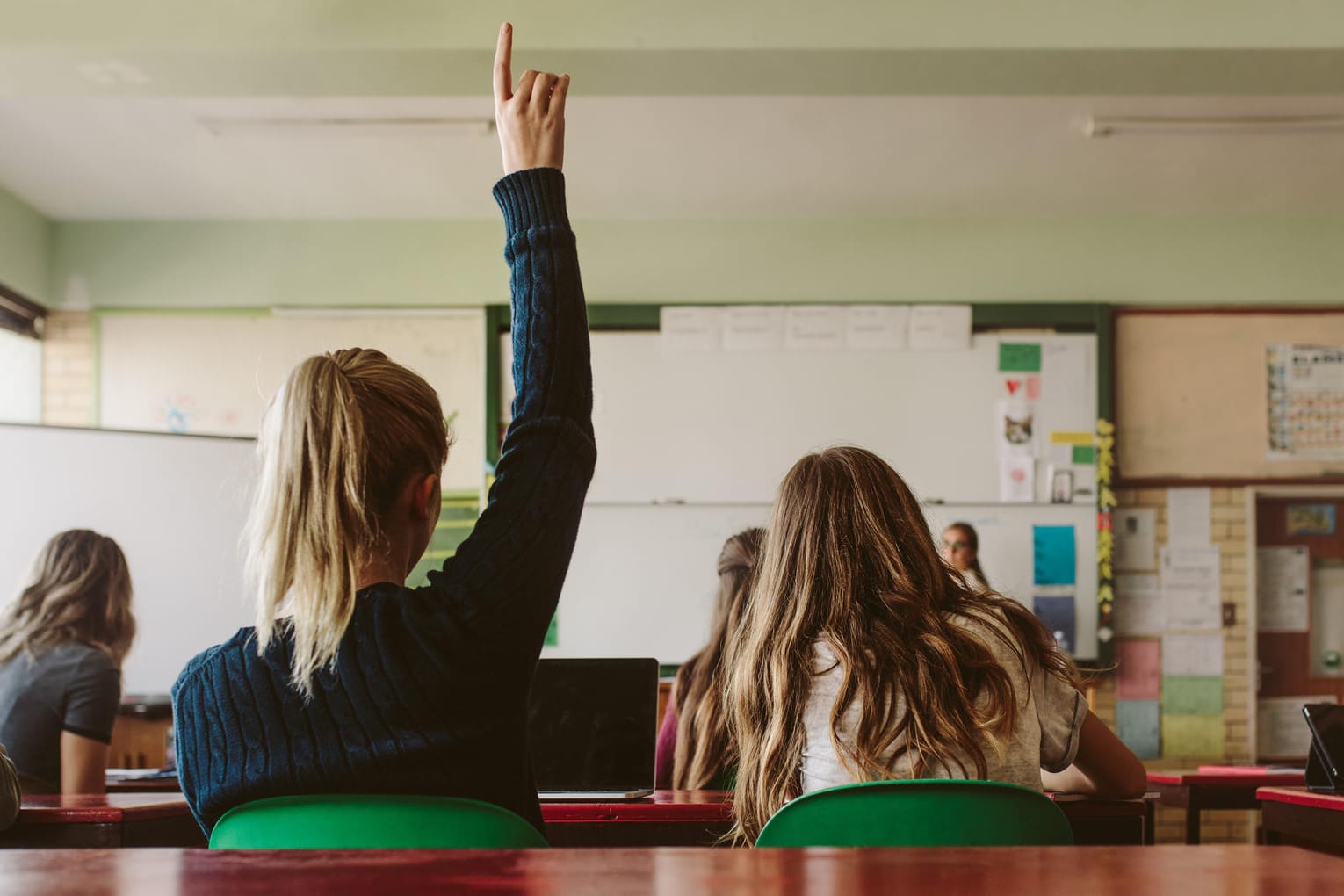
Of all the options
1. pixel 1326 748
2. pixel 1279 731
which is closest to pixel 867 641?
pixel 1326 748

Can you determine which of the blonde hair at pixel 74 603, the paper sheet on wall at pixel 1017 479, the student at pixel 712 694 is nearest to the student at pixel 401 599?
the student at pixel 712 694

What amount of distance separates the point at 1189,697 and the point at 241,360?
4611mm

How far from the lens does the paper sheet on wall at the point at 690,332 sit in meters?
5.16

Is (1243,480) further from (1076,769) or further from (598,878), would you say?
(598,878)

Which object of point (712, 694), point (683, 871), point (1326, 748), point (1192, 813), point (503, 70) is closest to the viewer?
point (683, 871)

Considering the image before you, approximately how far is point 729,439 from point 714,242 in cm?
94

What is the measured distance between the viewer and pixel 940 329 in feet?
16.9

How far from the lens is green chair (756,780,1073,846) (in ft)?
3.67

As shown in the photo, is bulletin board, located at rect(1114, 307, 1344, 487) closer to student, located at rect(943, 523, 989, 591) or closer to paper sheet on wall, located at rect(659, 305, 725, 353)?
student, located at rect(943, 523, 989, 591)

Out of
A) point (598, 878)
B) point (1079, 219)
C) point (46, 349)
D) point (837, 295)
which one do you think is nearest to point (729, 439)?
point (837, 295)

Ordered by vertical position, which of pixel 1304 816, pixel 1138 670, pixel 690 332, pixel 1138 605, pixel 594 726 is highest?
pixel 690 332

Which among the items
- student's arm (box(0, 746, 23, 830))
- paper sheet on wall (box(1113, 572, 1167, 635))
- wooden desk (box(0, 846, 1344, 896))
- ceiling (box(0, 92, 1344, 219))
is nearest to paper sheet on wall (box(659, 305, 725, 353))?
ceiling (box(0, 92, 1344, 219))

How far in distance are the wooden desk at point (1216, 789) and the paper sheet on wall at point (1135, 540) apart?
2.14m

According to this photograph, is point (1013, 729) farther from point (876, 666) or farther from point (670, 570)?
point (670, 570)
